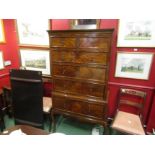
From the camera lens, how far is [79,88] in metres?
1.66

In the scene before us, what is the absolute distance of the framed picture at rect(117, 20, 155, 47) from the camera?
1.61 metres

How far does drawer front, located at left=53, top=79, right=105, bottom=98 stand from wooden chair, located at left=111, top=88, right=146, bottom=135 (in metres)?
0.53

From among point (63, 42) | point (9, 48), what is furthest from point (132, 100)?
point (9, 48)

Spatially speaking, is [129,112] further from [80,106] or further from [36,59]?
[36,59]

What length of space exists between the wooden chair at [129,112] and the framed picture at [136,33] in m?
0.73

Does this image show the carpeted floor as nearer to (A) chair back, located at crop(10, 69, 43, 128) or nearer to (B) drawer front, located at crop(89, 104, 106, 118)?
(A) chair back, located at crop(10, 69, 43, 128)

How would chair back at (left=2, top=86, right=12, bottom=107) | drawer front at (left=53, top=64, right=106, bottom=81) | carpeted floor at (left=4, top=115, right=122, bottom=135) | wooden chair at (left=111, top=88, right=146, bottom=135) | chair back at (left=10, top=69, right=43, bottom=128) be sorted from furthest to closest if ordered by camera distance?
chair back at (left=2, top=86, right=12, bottom=107) < carpeted floor at (left=4, top=115, right=122, bottom=135) < chair back at (left=10, top=69, right=43, bottom=128) < wooden chair at (left=111, top=88, right=146, bottom=135) < drawer front at (left=53, top=64, right=106, bottom=81)

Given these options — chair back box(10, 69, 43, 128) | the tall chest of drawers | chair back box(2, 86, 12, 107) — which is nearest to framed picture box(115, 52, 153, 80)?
the tall chest of drawers

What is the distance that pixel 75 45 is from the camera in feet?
4.94

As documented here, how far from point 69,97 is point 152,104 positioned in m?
1.30

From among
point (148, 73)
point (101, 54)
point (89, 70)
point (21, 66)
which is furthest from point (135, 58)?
point (21, 66)

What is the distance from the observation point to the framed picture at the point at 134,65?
5.70 feet

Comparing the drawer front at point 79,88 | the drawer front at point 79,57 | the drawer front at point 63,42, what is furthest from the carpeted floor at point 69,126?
the drawer front at point 63,42
